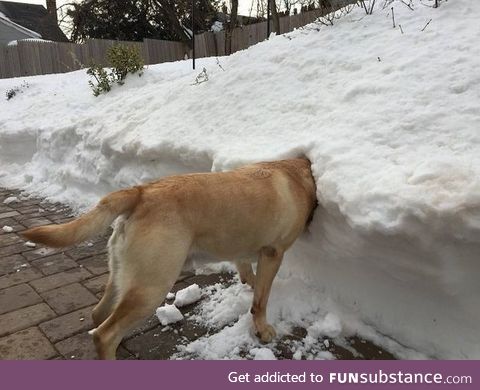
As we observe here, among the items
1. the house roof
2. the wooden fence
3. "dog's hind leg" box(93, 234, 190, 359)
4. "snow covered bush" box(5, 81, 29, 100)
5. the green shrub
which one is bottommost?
"dog's hind leg" box(93, 234, 190, 359)

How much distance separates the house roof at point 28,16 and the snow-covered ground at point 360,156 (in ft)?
79.9

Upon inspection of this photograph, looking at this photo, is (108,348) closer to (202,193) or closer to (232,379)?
(232,379)

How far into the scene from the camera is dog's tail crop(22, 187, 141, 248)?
223cm

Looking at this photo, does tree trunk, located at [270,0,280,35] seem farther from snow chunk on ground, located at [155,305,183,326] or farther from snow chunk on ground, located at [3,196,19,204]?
snow chunk on ground, located at [155,305,183,326]

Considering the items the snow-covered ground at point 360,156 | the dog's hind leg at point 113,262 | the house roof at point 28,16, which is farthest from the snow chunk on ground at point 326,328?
the house roof at point 28,16

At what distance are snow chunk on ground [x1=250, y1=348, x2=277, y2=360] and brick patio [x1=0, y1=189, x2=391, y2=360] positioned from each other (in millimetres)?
98

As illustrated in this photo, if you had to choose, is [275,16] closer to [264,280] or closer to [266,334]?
[264,280]

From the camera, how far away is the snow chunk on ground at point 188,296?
3303 millimetres

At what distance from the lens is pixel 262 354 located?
2.69 meters

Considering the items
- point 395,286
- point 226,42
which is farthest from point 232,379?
point 226,42

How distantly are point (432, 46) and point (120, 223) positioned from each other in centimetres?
316

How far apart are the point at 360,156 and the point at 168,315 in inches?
68.7

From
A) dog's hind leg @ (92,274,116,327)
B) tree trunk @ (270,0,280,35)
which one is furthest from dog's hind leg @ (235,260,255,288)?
tree trunk @ (270,0,280,35)

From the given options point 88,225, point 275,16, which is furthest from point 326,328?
point 275,16
